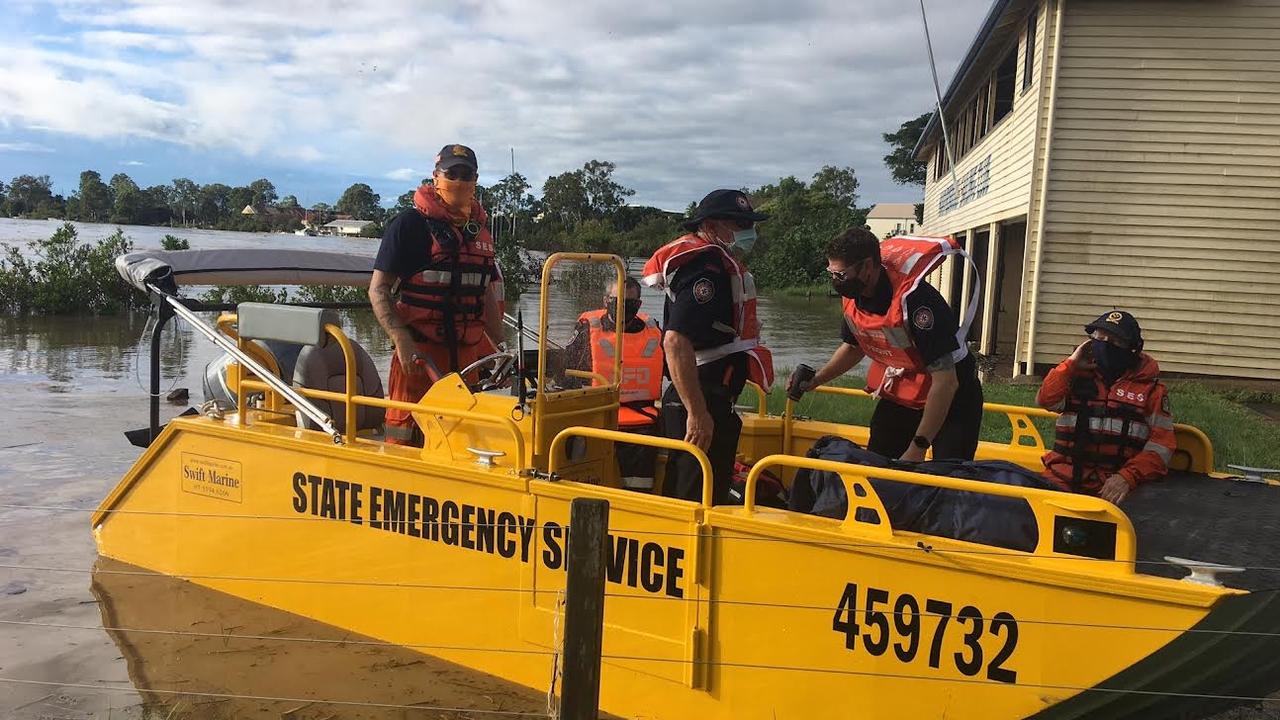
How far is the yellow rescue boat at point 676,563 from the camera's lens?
2.87m

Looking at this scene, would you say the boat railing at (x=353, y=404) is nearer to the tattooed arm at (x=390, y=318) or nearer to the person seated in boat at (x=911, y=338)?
the tattooed arm at (x=390, y=318)

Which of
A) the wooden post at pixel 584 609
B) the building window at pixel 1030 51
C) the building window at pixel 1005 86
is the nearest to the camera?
the wooden post at pixel 584 609

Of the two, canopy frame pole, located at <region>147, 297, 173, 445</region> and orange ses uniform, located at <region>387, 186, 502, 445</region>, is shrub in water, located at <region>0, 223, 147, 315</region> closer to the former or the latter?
canopy frame pole, located at <region>147, 297, 173, 445</region>

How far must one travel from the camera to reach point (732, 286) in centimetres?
401

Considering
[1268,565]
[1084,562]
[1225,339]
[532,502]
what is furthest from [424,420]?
[1225,339]

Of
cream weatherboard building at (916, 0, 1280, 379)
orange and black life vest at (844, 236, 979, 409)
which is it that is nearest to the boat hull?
orange and black life vest at (844, 236, 979, 409)

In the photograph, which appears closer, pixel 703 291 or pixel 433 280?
pixel 703 291

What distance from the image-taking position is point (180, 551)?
5.11 meters

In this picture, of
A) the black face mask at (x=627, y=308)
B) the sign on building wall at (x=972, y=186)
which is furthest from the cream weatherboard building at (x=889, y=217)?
the black face mask at (x=627, y=308)

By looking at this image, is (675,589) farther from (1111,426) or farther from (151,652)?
(151,652)

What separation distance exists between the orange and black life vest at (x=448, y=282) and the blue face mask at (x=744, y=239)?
5.43 ft

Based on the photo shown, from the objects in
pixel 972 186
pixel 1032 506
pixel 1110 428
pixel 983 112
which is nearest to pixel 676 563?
pixel 1032 506

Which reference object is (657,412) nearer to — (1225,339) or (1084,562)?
(1084,562)

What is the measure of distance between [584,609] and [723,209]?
6.67 feet
